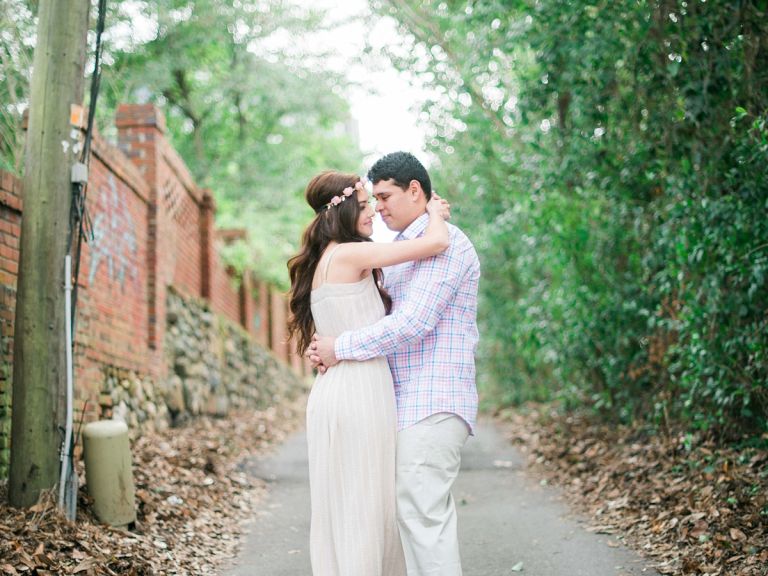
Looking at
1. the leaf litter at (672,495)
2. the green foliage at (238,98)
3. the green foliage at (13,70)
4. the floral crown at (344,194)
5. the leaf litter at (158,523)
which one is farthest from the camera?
the green foliage at (238,98)

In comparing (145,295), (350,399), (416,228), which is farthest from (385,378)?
(145,295)

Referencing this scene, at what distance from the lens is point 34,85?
5.63m

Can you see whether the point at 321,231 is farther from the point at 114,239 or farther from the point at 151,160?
the point at 151,160

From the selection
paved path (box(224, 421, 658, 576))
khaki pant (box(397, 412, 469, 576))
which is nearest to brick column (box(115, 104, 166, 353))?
paved path (box(224, 421, 658, 576))

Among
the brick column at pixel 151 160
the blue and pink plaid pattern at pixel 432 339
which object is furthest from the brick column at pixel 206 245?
the blue and pink plaid pattern at pixel 432 339

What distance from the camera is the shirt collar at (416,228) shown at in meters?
4.12

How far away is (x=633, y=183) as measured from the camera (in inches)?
339

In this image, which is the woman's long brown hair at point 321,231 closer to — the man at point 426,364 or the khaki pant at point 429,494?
the man at point 426,364

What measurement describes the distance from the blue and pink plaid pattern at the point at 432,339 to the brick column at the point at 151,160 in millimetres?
7405

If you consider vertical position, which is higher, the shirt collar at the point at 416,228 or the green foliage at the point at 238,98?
the green foliage at the point at 238,98

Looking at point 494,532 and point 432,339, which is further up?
point 432,339

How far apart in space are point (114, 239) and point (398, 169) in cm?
618

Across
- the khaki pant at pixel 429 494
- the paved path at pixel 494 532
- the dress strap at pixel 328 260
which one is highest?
the dress strap at pixel 328 260

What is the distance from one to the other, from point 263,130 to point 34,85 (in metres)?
17.0
